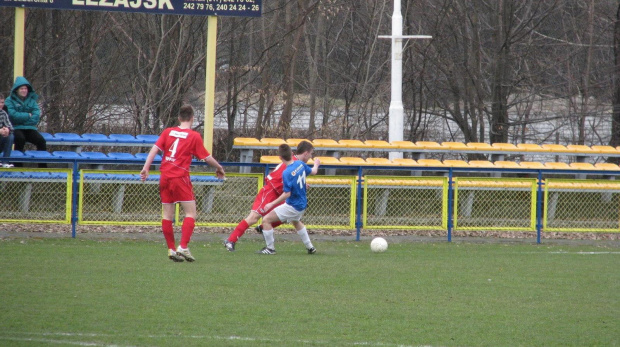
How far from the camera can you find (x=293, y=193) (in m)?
10.8

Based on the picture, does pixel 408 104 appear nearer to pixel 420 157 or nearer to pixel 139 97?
pixel 420 157

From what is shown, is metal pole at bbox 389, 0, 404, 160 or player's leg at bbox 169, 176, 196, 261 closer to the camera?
player's leg at bbox 169, 176, 196, 261

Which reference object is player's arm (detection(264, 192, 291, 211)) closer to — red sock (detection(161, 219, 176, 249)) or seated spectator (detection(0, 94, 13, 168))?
red sock (detection(161, 219, 176, 249))

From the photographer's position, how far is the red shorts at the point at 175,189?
9.41m

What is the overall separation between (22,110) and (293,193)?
6704 mm

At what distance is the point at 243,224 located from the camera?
36.9 ft

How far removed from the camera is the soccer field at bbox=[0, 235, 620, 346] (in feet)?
18.9

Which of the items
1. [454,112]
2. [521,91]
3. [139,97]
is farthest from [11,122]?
[521,91]

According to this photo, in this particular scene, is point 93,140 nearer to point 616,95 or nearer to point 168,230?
point 168,230

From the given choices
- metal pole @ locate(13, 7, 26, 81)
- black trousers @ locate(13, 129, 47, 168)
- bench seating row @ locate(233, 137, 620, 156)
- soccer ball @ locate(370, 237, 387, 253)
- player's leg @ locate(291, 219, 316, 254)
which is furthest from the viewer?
bench seating row @ locate(233, 137, 620, 156)

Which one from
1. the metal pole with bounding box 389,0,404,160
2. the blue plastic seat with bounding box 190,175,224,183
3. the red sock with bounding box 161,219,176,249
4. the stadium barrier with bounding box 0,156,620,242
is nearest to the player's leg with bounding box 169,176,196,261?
the red sock with bounding box 161,219,176,249

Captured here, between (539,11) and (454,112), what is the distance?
508 centimetres

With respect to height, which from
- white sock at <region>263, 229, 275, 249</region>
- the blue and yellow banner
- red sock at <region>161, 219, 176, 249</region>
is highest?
the blue and yellow banner

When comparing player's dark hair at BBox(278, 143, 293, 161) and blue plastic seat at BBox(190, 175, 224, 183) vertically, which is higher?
player's dark hair at BBox(278, 143, 293, 161)
